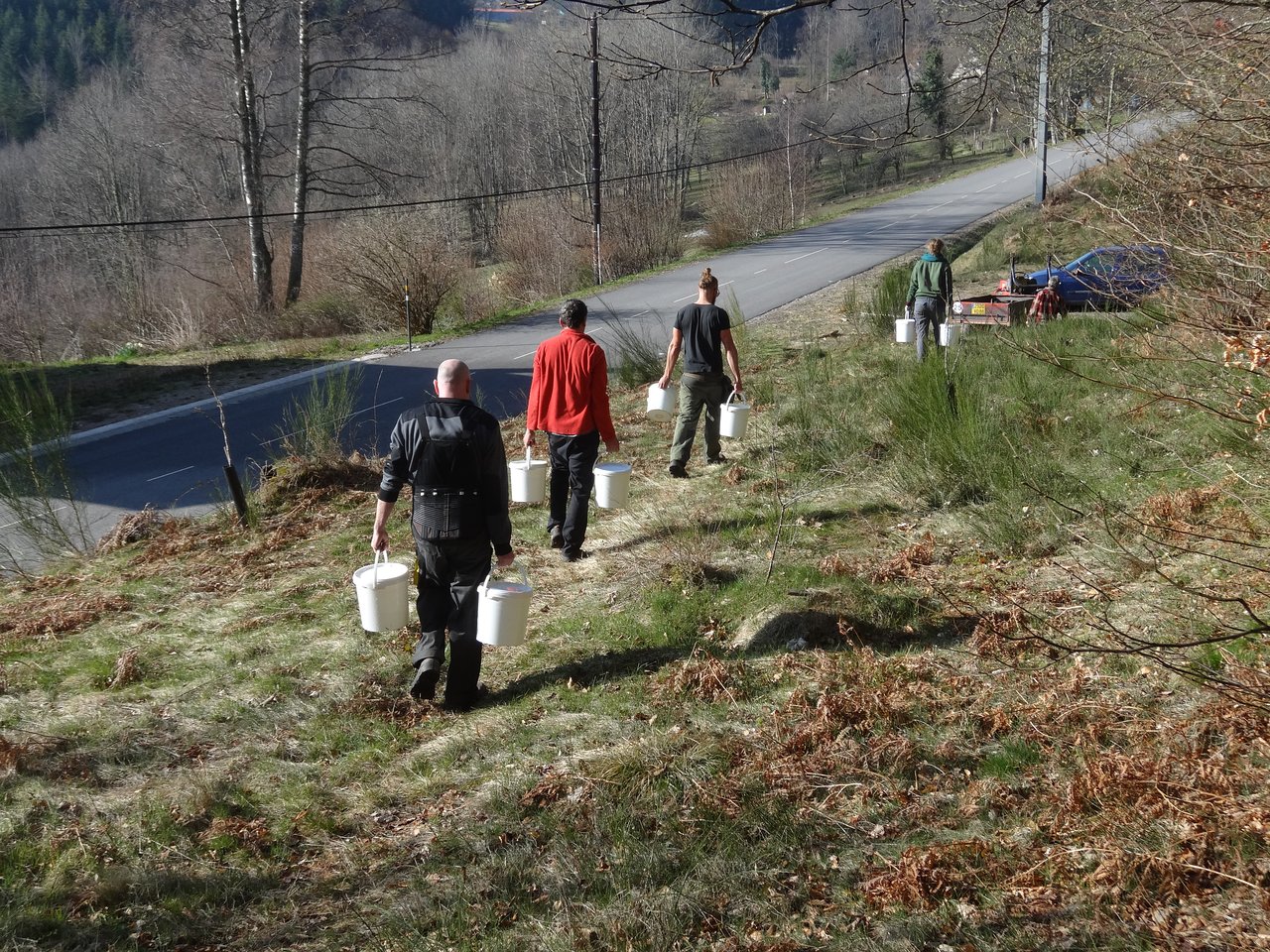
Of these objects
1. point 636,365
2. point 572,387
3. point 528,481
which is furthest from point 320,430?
point 636,365

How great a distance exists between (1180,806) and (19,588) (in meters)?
8.41

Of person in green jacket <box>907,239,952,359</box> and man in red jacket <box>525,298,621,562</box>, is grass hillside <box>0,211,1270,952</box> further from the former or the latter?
person in green jacket <box>907,239,952,359</box>

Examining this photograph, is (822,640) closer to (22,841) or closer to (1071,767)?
(1071,767)

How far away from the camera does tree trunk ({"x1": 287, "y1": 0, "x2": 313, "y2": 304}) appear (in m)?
26.7

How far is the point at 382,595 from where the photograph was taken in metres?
5.53

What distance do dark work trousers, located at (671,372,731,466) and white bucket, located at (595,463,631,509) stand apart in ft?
4.51

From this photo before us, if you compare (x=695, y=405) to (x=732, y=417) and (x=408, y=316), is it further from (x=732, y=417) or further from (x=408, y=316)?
(x=408, y=316)

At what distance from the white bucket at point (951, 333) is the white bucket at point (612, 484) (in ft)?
14.9

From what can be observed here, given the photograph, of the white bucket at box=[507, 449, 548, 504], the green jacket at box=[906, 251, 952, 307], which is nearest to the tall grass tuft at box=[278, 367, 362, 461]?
the white bucket at box=[507, 449, 548, 504]

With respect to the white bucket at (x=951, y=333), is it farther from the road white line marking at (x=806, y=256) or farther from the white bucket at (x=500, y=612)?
the road white line marking at (x=806, y=256)

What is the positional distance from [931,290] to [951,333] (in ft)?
3.05

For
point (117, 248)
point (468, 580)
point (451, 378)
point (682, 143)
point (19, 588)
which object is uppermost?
point (682, 143)

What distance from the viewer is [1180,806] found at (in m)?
3.65

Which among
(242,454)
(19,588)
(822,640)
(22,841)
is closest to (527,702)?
(822,640)
